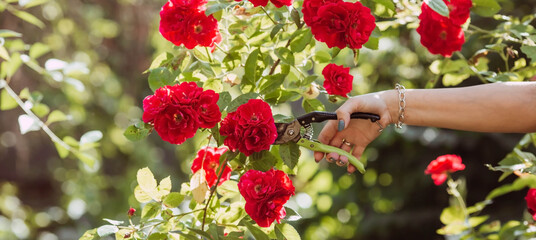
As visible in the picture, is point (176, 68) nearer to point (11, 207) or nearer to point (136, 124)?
point (136, 124)

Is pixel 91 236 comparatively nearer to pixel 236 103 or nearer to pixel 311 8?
pixel 236 103

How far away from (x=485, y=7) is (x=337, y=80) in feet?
1.60

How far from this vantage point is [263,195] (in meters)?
0.93

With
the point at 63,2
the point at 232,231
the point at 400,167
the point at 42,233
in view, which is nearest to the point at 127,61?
the point at 63,2

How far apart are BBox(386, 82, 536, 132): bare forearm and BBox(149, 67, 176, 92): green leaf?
17.8 inches

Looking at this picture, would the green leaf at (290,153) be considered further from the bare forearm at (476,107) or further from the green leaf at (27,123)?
the green leaf at (27,123)

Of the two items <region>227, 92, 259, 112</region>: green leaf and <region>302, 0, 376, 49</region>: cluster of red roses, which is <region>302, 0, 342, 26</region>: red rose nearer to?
<region>302, 0, 376, 49</region>: cluster of red roses

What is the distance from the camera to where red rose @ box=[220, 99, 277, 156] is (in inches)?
36.2

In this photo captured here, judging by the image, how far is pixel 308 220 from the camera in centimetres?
347

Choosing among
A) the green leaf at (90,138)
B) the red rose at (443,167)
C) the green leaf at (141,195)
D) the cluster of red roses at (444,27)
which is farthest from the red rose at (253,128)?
the red rose at (443,167)

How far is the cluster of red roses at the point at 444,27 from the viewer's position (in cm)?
126

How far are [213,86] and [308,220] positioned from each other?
99.1 inches

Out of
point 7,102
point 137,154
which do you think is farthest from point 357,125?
point 137,154

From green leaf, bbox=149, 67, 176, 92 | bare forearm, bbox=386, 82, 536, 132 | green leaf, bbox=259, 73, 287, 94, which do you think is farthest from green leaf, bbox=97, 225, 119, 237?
bare forearm, bbox=386, 82, 536, 132
